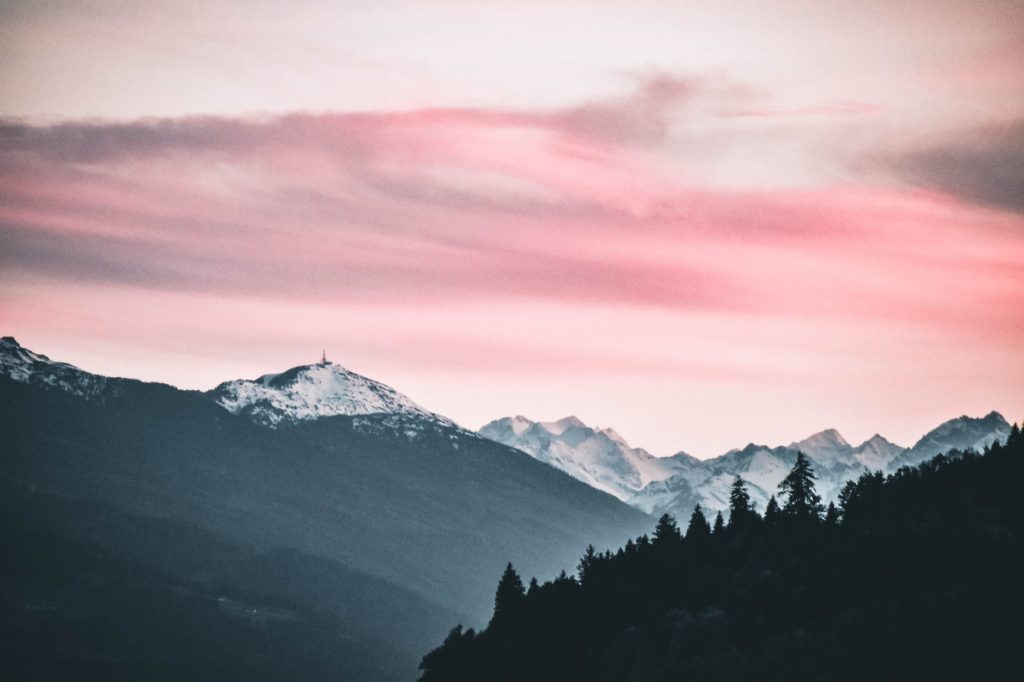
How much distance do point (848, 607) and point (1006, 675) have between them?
2575 centimetres

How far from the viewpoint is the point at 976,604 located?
7500 inches

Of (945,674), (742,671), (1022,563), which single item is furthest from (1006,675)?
(742,671)

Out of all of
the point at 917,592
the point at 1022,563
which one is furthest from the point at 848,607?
the point at 1022,563

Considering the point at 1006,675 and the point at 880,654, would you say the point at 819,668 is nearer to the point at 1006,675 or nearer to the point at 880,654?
the point at 880,654

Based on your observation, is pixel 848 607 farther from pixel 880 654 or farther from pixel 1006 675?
pixel 1006 675

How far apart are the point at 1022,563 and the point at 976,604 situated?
31.8 feet

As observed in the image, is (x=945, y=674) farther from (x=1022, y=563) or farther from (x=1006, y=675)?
(x=1022, y=563)

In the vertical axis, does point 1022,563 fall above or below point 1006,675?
above

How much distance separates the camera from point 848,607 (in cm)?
19962

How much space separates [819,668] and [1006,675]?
24.4m

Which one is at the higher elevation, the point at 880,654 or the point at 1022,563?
the point at 1022,563

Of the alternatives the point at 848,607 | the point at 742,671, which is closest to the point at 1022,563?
the point at 848,607

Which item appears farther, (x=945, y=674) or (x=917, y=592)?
(x=917, y=592)

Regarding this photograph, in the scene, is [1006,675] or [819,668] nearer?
[1006,675]
